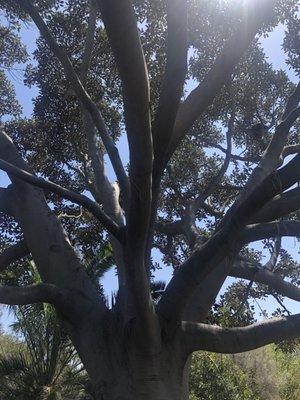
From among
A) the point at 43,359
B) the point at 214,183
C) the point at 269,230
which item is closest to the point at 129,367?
the point at 269,230

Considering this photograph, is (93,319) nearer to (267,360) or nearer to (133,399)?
(133,399)

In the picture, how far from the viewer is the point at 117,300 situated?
6.13 m

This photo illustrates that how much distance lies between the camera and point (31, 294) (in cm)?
565

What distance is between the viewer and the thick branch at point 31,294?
5.46 meters

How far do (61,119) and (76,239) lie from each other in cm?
266

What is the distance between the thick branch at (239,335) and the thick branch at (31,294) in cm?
144

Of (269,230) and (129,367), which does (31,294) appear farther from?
(269,230)

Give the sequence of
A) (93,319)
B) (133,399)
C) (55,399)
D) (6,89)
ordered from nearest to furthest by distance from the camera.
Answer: (133,399), (93,319), (55,399), (6,89)

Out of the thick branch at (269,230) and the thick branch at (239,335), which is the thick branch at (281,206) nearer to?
the thick branch at (269,230)

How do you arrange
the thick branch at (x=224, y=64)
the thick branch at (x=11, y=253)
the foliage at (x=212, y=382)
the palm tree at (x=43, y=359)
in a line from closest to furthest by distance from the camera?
the thick branch at (x=224, y=64) → the thick branch at (x=11, y=253) → the palm tree at (x=43, y=359) → the foliage at (x=212, y=382)

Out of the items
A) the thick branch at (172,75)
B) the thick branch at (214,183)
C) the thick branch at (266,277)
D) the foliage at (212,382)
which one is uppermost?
the thick branch at (214,183)

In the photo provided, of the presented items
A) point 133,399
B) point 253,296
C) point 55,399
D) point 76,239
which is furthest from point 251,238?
point 55,399

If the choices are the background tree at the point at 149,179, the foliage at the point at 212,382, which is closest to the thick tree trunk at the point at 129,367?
the background tree at the point at 149,179

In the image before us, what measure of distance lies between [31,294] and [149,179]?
2.15m
